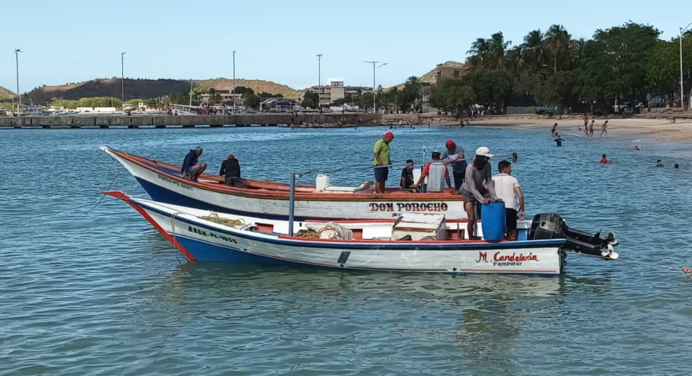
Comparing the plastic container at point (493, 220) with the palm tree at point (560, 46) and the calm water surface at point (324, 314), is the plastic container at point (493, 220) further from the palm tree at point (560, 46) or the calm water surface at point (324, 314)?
the palm tree at point (560, 46)

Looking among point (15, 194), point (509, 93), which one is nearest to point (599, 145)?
point (15, 194)

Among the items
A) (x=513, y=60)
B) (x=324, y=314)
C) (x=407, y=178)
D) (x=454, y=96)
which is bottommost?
(x=324, y=314)

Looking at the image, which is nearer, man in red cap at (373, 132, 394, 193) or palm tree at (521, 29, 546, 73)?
man in red cap at (373, 132, 394, 193)

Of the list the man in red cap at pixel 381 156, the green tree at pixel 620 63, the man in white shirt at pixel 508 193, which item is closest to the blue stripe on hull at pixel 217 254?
the man in red cap at pixel 381 156

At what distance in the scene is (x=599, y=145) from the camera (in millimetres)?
60000

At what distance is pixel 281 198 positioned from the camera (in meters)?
19.6

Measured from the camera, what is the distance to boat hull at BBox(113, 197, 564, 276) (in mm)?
14695

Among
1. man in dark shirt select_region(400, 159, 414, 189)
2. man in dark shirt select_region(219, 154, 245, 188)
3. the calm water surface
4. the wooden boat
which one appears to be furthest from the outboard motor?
man in dark shirt select_region(219, 154, 245, 188)

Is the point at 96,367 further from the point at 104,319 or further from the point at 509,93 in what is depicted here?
the point at 509,93

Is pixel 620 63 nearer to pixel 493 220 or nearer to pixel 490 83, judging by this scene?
pixel 490 83

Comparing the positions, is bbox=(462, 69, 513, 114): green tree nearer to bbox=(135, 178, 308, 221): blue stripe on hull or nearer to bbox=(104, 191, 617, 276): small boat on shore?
bbox=(135, 178, 308, 221): blue stripe on hull

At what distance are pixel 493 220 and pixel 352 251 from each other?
266cm

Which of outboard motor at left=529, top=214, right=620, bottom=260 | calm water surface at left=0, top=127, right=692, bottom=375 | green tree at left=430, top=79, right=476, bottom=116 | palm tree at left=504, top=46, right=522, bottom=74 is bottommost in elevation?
calm water surface at left=0, top=127, right=692, bottom=375

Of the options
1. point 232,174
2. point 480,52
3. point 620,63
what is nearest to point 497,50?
point 480,52
